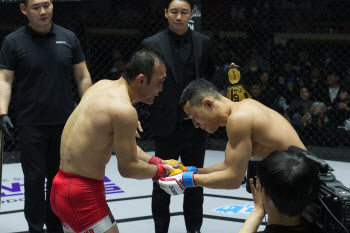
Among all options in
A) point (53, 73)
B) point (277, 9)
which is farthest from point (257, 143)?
point (277, 9)

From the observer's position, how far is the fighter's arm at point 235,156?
7.08ft

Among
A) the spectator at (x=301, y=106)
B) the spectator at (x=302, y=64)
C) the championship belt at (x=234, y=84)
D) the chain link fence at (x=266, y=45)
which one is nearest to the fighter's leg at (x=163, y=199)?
the championship belt at (x=234, y=84)

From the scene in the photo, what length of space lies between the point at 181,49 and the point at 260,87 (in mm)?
2902

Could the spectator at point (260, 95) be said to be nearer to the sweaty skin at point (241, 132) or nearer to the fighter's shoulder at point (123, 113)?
the sweaty skin at point (241, 132)

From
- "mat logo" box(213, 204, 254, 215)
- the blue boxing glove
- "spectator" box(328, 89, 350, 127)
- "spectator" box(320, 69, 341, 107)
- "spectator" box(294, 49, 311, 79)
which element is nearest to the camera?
the blue boxing glove

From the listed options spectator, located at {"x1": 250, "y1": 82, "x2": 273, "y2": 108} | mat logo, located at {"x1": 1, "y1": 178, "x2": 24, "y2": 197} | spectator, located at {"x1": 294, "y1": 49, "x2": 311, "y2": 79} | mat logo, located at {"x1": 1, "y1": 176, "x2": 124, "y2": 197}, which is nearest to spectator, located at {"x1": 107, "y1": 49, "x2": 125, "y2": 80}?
spectator, located at {"x1": 250, "y1": 82, "x2": 273, "y2": 108}

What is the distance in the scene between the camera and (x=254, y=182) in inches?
67.0

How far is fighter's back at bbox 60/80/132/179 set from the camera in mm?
2068

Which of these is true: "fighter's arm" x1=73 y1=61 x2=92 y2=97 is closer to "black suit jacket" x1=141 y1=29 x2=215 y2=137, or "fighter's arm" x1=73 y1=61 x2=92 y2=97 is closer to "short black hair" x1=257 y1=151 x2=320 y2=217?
"black suit jacket" x1=141 y1=29 x2=215 y2=137

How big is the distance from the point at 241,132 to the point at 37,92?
1.36 m

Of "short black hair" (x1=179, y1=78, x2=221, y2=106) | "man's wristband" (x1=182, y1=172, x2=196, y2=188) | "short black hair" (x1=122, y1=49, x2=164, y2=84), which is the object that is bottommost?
"man's wristband" (x1=182, y1=172, x2=196, y2=188)

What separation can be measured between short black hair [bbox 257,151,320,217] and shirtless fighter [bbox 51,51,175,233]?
748 millimetres

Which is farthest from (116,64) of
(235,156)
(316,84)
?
(235,156)

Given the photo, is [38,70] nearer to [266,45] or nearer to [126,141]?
[126,141]
